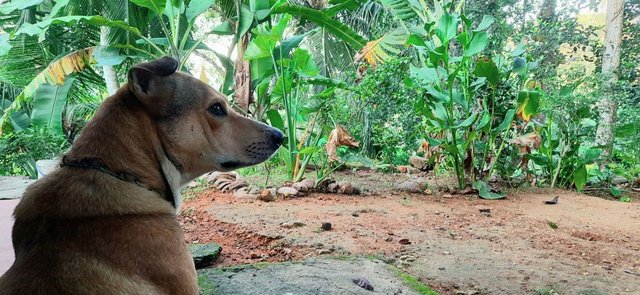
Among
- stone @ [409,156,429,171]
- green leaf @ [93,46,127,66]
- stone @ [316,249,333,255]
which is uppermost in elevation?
green leaf @ [93,46,127,66]

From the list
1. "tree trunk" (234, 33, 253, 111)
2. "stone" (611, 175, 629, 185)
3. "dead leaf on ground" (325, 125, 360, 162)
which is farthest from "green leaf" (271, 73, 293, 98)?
"stone" (611, 175, 629, 185)

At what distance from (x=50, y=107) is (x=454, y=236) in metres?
5.28

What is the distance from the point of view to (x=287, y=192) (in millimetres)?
5348

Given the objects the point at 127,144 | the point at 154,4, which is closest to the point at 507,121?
the point at 154,4

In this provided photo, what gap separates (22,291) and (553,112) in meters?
6.39

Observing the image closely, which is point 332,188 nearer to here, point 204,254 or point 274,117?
point 274,117

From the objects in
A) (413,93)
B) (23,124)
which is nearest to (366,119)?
(413,93)

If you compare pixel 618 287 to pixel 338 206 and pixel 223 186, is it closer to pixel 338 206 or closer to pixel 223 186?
pixel 338 206

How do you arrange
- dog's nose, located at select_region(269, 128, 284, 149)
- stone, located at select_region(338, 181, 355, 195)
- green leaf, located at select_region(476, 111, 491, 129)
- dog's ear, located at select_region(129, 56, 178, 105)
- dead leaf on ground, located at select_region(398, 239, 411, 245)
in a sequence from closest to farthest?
dog's ear, located at select_region(129, 56, 178, 105) → dog's nose, located at select_region(269, 128, 284, 149) → dead leaf on ground, located at select_region(398, 239, 411, 245) → green leaf, located at select_region(476, 111, 491, 129) → stone, located at select_region(338, 181, 355, 195)

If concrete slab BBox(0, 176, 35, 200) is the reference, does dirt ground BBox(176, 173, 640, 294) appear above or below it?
below

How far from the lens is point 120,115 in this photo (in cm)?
167

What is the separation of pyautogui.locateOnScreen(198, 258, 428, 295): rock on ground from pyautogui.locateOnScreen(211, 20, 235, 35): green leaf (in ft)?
13.3

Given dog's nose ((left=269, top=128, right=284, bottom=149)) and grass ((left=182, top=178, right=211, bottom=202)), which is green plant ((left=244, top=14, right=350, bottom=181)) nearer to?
grass ((left=182, top=178, right=211, bottom=202))

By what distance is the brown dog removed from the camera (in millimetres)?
1362
